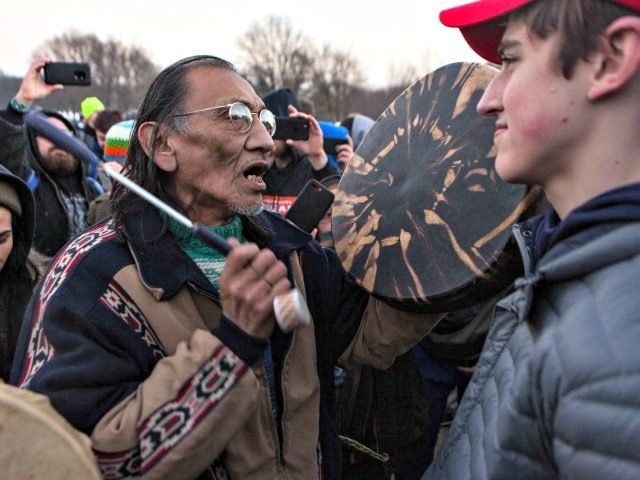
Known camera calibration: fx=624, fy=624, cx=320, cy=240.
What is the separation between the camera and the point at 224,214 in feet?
5.97

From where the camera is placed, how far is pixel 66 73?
3529 mm

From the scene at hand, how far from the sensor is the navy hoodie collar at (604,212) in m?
0.95

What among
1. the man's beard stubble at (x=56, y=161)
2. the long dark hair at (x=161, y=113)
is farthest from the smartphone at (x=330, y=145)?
the long dark hair at (x=161, y=113)

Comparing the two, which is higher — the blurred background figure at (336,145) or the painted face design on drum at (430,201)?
the painted face design on drum at (430,201)

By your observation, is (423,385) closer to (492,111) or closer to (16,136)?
(492,111)

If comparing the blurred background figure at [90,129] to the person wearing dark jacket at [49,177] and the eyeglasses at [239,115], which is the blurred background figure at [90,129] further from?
the eyeglasses at [239,115]

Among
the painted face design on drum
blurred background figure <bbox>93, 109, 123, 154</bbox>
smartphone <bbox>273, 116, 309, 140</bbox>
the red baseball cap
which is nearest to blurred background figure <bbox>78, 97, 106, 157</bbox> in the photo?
blurred background figure <bbox>93, 109, 123, 154</bbox>

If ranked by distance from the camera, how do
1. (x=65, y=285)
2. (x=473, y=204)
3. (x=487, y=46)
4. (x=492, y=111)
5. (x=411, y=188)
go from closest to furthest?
(x=492, y=111) < (x=487, y=46) < (x=65, y=285) < (x=473, y=204) < (x=411, y=188)

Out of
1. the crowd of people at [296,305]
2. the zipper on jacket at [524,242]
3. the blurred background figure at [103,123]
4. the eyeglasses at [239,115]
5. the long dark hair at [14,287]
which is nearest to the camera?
the crowd of people at [296,305]

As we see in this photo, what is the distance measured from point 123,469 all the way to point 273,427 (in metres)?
0.43

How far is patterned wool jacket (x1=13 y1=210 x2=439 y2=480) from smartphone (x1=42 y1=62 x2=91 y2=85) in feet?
6.89

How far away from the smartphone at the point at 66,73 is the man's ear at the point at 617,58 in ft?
9.97

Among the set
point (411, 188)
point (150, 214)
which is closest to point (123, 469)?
point (150, 214)

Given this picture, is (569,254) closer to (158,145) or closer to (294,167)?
(158,145)
